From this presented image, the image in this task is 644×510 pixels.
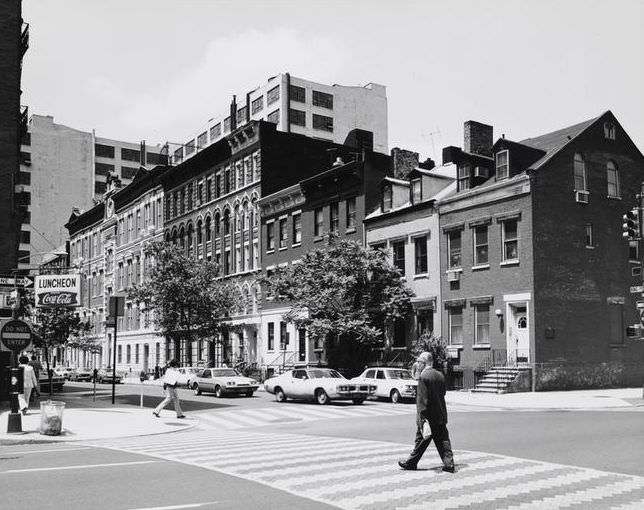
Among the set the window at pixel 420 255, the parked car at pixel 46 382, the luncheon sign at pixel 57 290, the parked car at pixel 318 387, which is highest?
the window at pixel 420 255

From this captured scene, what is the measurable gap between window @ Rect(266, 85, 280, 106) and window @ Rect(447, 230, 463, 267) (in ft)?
176

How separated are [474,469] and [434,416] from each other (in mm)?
1151

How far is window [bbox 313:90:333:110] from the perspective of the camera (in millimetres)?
89312

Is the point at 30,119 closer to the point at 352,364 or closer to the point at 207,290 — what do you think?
the point at 207,290

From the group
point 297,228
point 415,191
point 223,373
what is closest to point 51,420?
point 223,373

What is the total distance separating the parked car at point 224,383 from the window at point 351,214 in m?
12.9

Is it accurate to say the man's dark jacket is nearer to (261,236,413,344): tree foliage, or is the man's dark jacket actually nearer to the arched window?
(261,236,413,344): tree foliage

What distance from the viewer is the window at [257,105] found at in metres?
92.4

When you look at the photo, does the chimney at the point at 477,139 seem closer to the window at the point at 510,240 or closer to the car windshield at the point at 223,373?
the window at the point at 510,240

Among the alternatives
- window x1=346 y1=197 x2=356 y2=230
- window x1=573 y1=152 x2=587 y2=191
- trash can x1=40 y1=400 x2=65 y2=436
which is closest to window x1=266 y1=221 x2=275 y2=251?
window x1=346 y1=197 x2=356 y2=230

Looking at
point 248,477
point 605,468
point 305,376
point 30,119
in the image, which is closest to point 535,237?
point 305,376

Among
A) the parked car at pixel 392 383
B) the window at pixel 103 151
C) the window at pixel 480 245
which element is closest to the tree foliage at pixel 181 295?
the window at pixel 480 245

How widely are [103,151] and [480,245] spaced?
86.8 meters

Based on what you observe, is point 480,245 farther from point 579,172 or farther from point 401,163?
point 401,163
